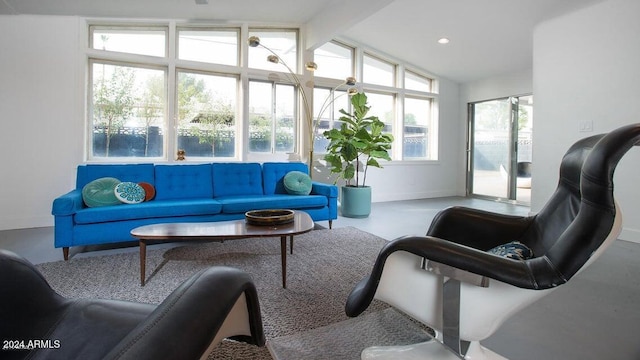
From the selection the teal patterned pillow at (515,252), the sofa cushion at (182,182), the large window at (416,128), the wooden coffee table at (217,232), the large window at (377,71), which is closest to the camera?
the teal patterned pillow at (515,252)

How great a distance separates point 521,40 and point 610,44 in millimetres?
1491

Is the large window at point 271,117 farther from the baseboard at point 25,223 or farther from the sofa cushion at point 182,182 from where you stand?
the baseboard at point 25,223

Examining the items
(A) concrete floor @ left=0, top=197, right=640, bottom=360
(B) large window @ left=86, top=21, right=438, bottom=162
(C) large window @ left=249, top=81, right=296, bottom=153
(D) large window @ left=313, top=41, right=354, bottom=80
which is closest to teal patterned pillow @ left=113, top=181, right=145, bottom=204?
(A) concrete floor @ left=0, top=197, right=640, bottom=360

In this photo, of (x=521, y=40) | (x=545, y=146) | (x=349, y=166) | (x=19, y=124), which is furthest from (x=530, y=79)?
(x=19, y=124)

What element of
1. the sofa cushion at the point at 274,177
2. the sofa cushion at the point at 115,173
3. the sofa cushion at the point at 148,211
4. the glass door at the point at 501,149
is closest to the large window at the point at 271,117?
the sofa cushion at the point at 274,177

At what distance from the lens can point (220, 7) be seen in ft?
14.0

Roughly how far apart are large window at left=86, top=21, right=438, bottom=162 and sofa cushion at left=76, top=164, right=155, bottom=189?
3.09 ft

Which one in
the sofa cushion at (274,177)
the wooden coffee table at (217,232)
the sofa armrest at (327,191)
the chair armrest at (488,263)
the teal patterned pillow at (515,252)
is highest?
the sofa cushion at (274,177)

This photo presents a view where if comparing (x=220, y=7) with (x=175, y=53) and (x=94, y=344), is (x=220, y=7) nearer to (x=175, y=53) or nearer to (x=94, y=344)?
(x=175, y=53)

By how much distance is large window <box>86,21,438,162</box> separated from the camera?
14.1ft

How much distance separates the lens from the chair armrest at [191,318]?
538 mm

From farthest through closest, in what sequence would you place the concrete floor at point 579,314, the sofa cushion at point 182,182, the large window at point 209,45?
the large window at point 209,45 < the sofa cushion at point 182,182 < the concrete floor at point 579,314

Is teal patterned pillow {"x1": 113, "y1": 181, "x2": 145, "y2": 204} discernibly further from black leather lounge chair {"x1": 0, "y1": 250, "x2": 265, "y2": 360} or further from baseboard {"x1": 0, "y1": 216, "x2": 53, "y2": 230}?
black leather lounge chair {"x1": 0, "y1": 250, "x2": 265, "y2": 360}

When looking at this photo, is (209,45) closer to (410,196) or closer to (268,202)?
(268,202)
